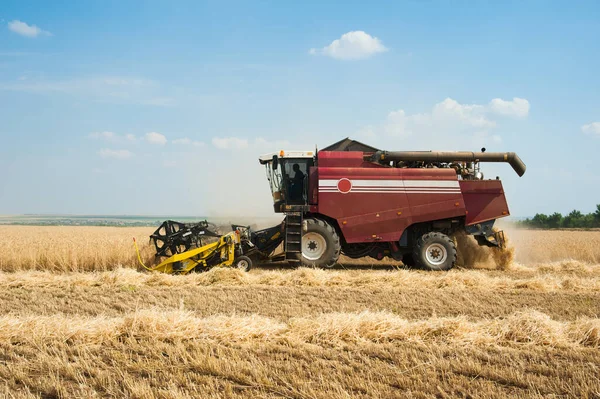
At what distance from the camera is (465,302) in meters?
8.34

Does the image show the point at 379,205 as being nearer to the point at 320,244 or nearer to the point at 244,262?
the point at 320,244

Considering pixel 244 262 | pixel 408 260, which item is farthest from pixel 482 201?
pixel 244 262

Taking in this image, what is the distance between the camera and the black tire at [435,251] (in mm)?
12648

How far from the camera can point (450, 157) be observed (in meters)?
13.2

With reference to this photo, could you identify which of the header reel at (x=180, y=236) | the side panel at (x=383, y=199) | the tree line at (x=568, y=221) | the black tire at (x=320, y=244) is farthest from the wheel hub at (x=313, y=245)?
the tree line at (x=568, y=221)

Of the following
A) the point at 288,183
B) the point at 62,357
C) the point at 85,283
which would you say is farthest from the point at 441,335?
the point at 288,183

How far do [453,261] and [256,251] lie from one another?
4.47m

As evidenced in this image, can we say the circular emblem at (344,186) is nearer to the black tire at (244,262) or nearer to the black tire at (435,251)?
the black tire at (435,251)

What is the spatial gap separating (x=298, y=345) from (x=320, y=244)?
715 centimetres

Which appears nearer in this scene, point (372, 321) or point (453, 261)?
point (372, 321)

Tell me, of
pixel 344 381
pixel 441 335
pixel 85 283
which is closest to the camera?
pixel 344 381

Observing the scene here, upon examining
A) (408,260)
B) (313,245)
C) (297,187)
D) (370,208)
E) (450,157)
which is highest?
(450,157)

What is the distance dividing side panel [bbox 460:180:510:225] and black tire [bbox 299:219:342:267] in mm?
3279

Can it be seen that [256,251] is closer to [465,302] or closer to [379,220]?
[379,220]
